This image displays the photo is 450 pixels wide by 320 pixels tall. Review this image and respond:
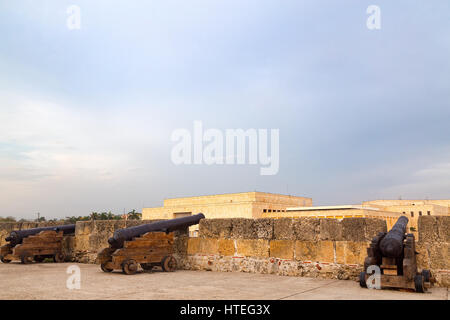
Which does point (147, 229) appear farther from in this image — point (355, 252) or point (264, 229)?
point (355, 252)

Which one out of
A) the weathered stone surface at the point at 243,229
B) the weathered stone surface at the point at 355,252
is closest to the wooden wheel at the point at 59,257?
the weathered stone surface at the point at 243,229

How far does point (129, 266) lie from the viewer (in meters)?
6.65

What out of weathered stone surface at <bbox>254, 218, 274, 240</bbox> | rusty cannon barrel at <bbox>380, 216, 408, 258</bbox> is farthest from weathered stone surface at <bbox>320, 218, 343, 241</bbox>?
rusty cannon barrel at <bbox>380, 216, 408, 258</bbox>

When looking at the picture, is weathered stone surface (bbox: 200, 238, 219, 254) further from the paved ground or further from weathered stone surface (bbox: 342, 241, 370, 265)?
weathered stone surface (bbox: 342, 241, 370, 265)

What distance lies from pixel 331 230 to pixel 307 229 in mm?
A: 456

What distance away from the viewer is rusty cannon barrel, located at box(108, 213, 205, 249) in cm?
678

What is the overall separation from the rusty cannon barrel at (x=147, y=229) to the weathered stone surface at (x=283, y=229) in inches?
77.2

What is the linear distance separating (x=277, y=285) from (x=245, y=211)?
54.3 metres

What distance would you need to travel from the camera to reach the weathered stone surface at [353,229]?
623 centimetres

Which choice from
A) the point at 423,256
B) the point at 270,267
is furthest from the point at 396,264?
the point at 270,267

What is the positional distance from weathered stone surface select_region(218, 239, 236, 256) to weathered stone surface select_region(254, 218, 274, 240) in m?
0.63

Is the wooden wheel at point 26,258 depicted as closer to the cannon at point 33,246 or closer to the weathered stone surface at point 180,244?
the cannon at point 33,246
